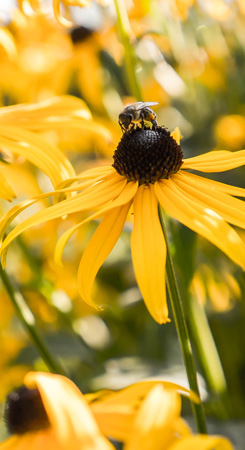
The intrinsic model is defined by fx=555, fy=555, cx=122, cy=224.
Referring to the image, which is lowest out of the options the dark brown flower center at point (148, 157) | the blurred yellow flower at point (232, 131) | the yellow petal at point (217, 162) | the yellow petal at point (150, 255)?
the yellow petal at point (150, 255)

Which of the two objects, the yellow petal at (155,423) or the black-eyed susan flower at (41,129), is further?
the black-eyed susan flower at (41,129)

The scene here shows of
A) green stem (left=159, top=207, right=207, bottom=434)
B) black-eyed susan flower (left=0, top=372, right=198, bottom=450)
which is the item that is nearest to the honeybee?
green stem (left=159, top=207, right=207, bottom=434)

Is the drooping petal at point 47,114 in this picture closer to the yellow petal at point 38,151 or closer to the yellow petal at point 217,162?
the yellow petal at point 38,151

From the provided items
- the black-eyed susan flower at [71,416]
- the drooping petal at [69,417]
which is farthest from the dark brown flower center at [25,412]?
the drooping petal at [69,417]

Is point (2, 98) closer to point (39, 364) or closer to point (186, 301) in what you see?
point (39, 364)

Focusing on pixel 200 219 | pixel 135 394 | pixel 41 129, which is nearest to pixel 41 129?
pixel 41 129

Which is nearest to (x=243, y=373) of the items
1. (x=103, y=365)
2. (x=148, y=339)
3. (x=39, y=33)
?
(x=148, y=339)
